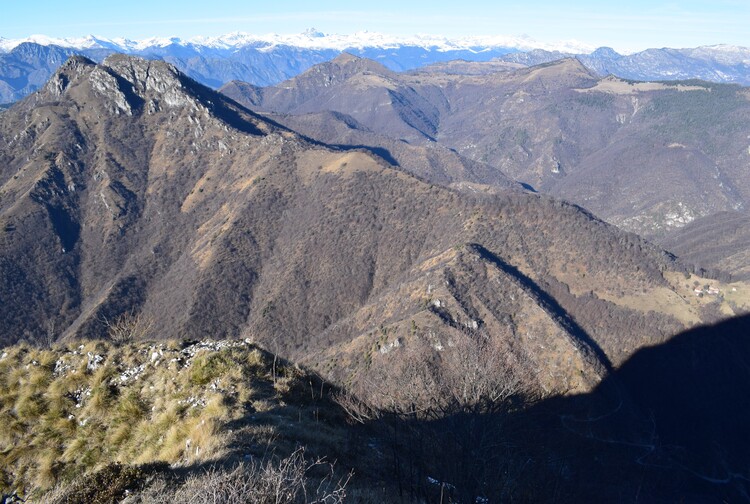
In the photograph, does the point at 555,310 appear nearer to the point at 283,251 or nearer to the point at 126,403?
the point at 283,251

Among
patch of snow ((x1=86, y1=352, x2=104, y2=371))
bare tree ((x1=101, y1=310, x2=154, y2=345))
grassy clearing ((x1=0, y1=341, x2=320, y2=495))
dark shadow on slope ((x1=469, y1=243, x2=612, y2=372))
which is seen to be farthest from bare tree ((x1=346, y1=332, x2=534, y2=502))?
dark shadow on slope ((x1=469, y1=243, x2=612, y2=372))

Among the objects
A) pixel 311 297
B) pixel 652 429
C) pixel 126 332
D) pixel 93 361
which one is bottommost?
pixel 652 429

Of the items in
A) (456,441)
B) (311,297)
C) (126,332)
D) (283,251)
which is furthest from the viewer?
(283,251)

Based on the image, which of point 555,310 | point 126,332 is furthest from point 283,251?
point 126,332

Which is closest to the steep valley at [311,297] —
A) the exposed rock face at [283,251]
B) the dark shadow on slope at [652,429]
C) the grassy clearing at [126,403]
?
the grassy clearing at [126,403]

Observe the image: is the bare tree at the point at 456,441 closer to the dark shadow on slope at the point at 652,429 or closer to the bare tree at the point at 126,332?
the dark shadow on slope at the point at 652,429

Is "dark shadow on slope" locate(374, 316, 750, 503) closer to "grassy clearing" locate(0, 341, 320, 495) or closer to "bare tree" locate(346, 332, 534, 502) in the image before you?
"bare tree" locate(346, 332, 534, 502)
